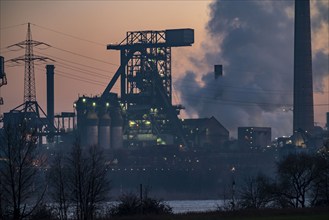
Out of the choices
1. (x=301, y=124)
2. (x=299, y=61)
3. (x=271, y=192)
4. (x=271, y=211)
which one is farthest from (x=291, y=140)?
(x=271, y=211)

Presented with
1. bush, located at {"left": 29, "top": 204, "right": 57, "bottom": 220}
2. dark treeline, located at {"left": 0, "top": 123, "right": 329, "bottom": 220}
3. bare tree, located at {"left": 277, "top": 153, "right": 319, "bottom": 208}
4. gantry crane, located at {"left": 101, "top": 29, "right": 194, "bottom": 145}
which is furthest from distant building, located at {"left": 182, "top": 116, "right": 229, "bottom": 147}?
bush, located at {"left": 29, "top": 204, "right": 57, "bottom": 220}

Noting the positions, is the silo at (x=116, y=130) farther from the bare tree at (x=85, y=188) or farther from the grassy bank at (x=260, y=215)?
the grassy bank at (x=260, y=215)

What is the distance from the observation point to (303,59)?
564 ft

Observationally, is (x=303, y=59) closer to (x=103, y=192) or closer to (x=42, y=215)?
(x=103, y=192)

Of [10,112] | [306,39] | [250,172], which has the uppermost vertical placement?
[306,39]

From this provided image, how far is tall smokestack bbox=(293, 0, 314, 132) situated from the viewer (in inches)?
6762

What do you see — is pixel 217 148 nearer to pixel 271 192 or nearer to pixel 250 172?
pixel 250 172

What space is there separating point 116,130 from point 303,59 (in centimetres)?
3924

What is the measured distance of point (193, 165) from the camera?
186 metres

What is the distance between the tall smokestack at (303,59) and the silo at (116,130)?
34230mm

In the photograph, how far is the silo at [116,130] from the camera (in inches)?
7303

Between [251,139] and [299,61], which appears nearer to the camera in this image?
[299,61]

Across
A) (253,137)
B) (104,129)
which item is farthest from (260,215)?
(253,137)

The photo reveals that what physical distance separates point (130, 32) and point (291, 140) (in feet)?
131
